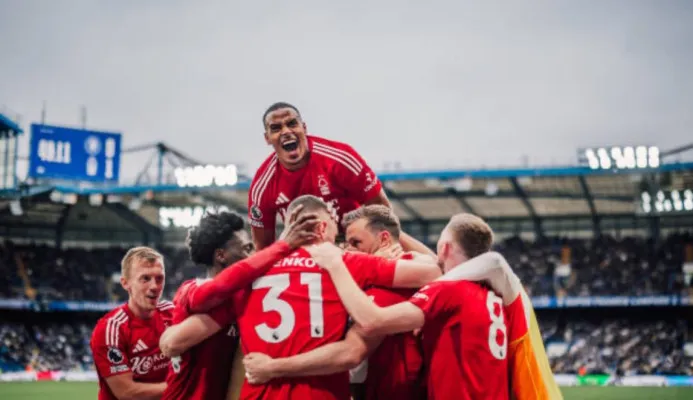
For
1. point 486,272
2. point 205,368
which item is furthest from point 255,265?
point 486,272

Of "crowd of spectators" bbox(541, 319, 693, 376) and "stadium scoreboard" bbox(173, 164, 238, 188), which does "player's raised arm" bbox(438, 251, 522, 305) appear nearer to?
"crowd of spectators" bbox(541, 319, 693, 376)

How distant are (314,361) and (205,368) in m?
1.18

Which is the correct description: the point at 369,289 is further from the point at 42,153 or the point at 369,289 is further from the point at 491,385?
the point at 42,153

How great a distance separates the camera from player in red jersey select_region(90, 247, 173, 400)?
6.43 metres

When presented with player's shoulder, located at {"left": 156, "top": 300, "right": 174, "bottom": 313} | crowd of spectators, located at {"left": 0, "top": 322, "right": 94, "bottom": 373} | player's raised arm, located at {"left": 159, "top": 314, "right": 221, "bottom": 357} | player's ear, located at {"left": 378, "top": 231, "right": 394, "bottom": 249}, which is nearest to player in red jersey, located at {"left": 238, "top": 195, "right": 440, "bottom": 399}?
player's raised arm, located at {"left": 159, "top": 314, "right": 221, "bottom": 357}

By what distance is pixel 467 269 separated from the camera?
15.6ft

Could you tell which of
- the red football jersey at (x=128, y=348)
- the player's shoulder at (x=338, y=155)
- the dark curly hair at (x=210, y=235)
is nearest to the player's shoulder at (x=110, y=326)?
the red football jersey at (x=128, y=348)

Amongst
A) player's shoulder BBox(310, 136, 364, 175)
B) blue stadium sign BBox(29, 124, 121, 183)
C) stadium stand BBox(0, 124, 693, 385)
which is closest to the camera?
player's shoulder BBox(310, 136, 364, 175)

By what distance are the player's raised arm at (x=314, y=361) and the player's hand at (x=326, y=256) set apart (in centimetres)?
42

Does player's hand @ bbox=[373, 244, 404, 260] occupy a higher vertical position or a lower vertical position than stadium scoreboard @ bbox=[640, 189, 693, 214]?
lower

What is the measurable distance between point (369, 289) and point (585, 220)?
39400 mm

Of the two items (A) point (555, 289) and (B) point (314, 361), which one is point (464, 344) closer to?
(B) point (314, 361)

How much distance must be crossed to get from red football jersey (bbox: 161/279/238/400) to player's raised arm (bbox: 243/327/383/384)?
28.1 inches

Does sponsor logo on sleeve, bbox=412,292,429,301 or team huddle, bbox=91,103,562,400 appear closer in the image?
team huddle, bbox=91,103,562,400
